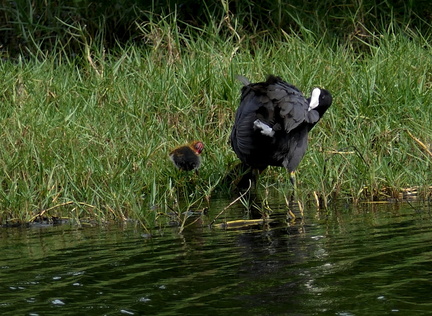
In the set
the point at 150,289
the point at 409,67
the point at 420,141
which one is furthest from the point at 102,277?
the point at 409,67

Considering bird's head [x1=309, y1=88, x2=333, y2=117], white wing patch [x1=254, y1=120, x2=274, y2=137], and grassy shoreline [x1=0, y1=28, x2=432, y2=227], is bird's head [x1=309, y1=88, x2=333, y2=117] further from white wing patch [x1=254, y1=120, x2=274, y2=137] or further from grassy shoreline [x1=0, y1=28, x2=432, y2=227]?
white wing patch [x1=254, y1=120, x2=274, y2=137]

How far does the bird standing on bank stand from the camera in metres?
7.36

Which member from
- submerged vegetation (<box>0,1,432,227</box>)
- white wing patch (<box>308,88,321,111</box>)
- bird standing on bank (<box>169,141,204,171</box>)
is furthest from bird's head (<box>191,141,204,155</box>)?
white wing patch (<box>308,88,321,111</box>)

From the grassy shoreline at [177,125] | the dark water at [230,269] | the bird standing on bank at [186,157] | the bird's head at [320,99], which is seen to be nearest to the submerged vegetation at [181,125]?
the grassy shoreline at [177,125]

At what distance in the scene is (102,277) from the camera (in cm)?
471

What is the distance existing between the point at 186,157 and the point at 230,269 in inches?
107

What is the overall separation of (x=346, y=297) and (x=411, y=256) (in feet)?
2.95

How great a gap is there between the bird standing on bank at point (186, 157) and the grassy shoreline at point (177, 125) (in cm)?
17

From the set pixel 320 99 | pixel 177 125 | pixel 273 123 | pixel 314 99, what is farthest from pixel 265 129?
pixel 177 125

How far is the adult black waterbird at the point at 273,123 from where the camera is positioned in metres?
6.94

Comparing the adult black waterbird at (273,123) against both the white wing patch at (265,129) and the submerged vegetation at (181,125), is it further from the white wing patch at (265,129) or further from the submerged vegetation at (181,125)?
the submerged vegetation at (181,125)

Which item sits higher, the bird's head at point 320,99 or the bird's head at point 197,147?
the bird's head at point 320,99

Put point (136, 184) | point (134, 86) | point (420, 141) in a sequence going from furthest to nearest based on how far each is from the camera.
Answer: point (134, 86), point (420, 141), point (136, 184)

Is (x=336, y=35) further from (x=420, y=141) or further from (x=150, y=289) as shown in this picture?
(x=150, y=289)
